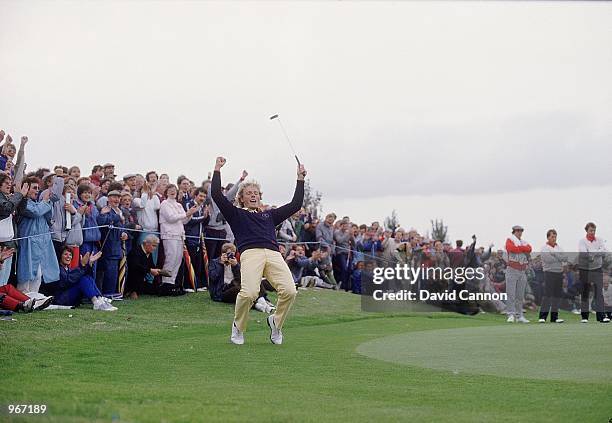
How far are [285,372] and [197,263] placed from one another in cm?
1132

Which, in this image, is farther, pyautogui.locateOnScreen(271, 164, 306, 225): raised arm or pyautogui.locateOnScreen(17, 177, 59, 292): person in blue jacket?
pyautogui.locateOnScreen(17, 177, 59, 292): person in blue jacket

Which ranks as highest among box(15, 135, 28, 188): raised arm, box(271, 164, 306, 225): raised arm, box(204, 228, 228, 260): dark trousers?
box(15, 135, 28, 188): raised arm

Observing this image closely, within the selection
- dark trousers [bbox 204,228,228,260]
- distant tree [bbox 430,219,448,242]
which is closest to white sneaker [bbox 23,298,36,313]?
dark trousers [bbox 204,228,228,260]

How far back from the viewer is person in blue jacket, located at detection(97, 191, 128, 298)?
17.7 meters

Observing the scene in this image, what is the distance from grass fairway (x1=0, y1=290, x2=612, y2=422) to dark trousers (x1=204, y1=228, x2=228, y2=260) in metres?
3.27

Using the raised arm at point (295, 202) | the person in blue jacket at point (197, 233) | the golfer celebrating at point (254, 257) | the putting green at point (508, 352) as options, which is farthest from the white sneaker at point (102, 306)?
the putting green at point (508, 352)

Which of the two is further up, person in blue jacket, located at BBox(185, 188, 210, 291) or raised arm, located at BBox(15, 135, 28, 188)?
raised arm, located at BBox(15, 135, 28, 188)

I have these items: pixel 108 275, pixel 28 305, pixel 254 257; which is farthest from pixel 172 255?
pixel 254 257

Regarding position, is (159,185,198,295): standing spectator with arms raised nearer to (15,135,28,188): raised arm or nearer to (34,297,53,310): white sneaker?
(15,135,28,188): raised arm

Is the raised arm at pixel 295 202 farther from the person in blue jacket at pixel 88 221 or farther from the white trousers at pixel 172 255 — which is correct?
the white trousers at pixel 172 255

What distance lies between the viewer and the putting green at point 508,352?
991 centimetres

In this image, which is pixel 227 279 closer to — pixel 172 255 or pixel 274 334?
pixel 172 255

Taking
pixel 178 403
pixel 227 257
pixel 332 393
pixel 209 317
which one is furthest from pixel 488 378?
pixel 227 257

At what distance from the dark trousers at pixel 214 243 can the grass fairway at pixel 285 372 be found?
327cm
